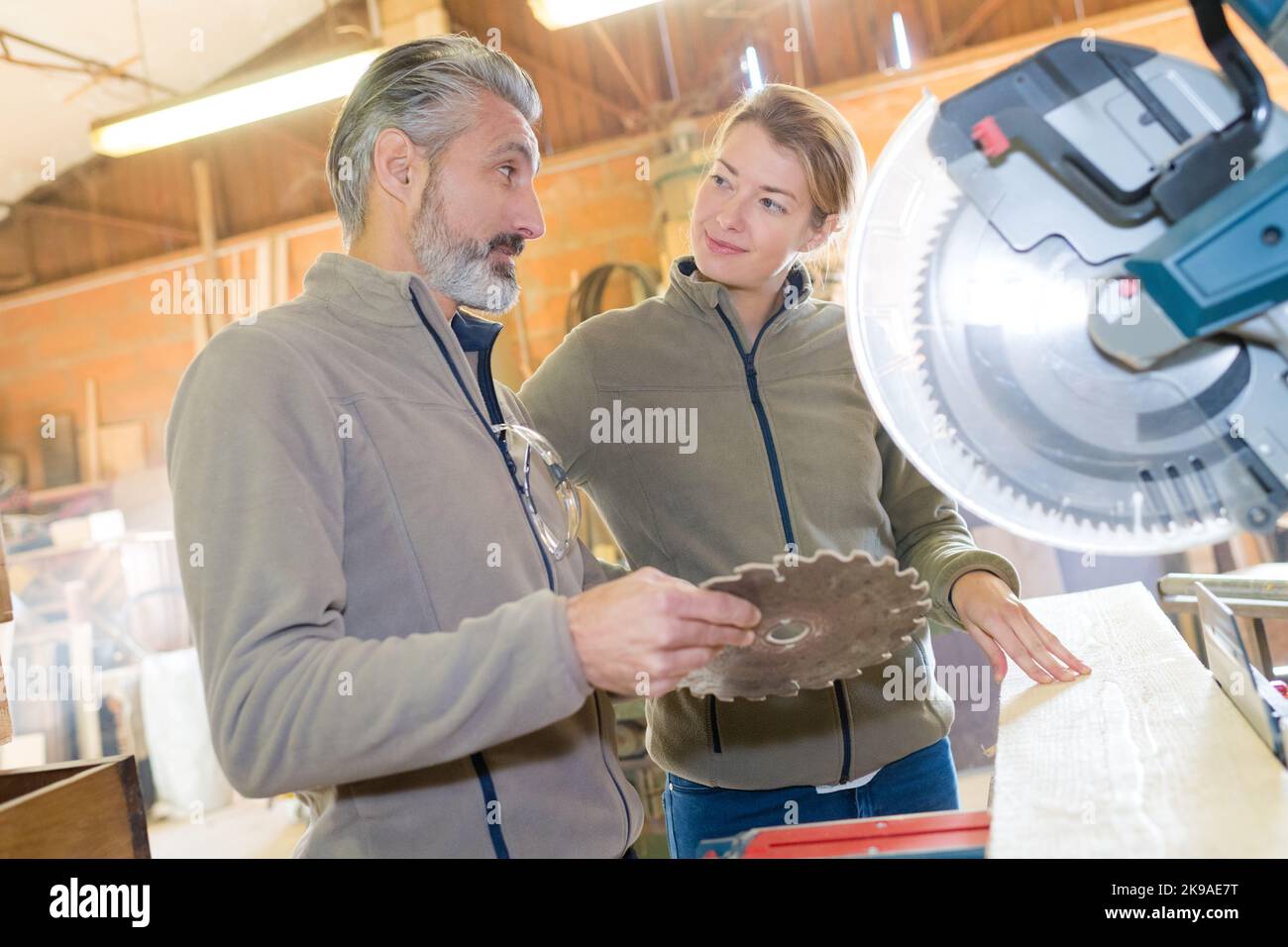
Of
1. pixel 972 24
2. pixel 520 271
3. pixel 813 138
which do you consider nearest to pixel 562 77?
pixel 520 271

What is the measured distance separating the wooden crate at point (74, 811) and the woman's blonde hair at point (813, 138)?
1.14 meters

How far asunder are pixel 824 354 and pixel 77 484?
691 centimetres

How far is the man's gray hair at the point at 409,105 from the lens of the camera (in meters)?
1.29

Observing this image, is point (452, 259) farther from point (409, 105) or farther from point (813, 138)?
point (813, 138)

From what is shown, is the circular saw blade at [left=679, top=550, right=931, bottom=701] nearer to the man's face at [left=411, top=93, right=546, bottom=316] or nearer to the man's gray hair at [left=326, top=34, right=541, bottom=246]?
the man's face at [left=411, top=93, right=546, bottom=316]

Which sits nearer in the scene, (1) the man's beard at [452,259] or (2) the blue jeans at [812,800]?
(1) the man's beard at [452,259]

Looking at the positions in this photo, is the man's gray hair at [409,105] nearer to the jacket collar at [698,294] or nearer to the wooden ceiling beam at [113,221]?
the jacket collar at [698,294]

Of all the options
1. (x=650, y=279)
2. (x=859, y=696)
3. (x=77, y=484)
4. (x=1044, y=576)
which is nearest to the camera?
(x=859, y=696)

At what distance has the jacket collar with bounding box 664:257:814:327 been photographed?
1.57 m

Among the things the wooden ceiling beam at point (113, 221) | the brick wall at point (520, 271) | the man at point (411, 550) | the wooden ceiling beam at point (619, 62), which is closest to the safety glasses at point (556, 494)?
the man at point (411, 550)

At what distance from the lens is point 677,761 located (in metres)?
1.55
